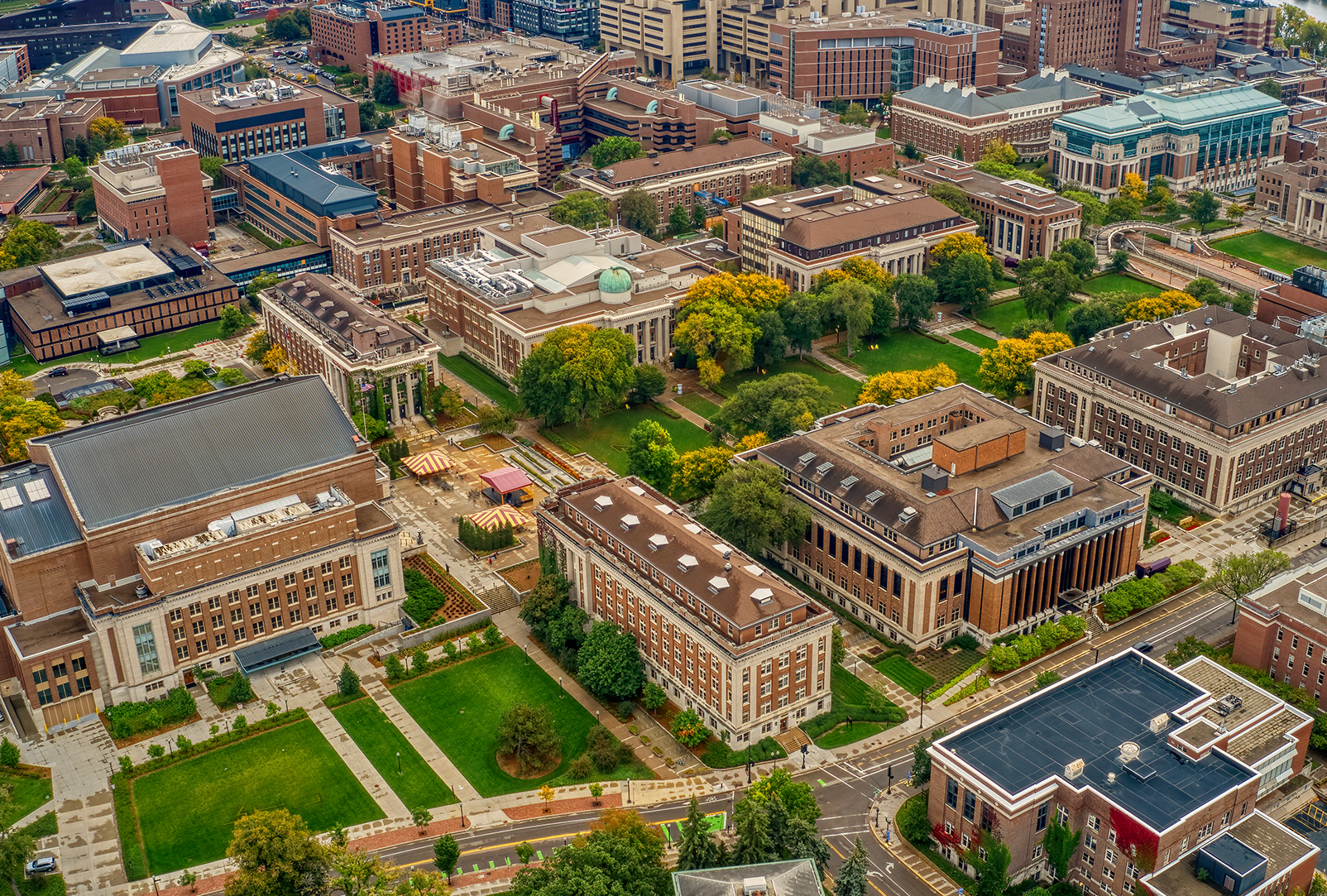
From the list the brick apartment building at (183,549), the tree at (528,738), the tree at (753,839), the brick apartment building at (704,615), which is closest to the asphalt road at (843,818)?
the tree at (528,738)

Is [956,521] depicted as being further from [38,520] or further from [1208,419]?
[38,520]

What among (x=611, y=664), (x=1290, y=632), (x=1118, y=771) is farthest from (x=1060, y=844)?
(x=611, y=664)

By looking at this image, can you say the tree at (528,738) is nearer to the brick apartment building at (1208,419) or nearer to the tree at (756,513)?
the tree at (756,513)

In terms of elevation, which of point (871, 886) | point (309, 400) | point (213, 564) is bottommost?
point (871, 886)

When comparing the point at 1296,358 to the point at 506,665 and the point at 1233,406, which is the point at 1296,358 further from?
the point at 506,665

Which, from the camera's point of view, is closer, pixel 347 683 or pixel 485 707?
pixel 485 707

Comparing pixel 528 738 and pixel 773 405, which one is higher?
pixel 773 405

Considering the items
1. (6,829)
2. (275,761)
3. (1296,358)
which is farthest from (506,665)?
(1296,358)
